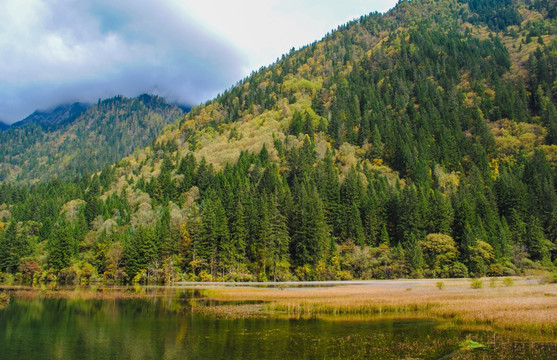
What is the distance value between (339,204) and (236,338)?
93.3 meters

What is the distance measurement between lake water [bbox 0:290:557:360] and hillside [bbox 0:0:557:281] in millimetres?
61861

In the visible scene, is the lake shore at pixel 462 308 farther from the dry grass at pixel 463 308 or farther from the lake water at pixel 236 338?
the lake water at pixel 236 338

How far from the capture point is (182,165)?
160 metres

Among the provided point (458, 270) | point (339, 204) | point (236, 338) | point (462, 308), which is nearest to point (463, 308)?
point (462, 308)

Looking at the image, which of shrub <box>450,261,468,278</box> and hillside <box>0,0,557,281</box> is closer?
shrub <box>450,261,468,278</box>

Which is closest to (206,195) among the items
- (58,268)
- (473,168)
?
(58,268)

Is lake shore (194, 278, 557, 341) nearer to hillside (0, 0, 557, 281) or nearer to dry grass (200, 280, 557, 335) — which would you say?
dry grass (200, 280, 557, 335)

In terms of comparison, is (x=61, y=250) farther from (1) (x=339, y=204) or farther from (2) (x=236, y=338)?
(2) (x=236, y=338)

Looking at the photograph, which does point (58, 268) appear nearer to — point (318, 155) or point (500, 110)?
point (318, 155)

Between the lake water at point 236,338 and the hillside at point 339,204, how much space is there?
61861 mm

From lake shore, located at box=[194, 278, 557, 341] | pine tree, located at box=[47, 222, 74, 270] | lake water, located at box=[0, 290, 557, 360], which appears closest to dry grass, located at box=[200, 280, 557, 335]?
lake shore, located at box=[194, 278, 557, 341]

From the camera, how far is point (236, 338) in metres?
25.7

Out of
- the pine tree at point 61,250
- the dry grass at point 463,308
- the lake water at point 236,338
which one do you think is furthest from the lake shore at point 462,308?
the pine tree at point 61,250

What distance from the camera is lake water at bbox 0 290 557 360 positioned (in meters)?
21.3
